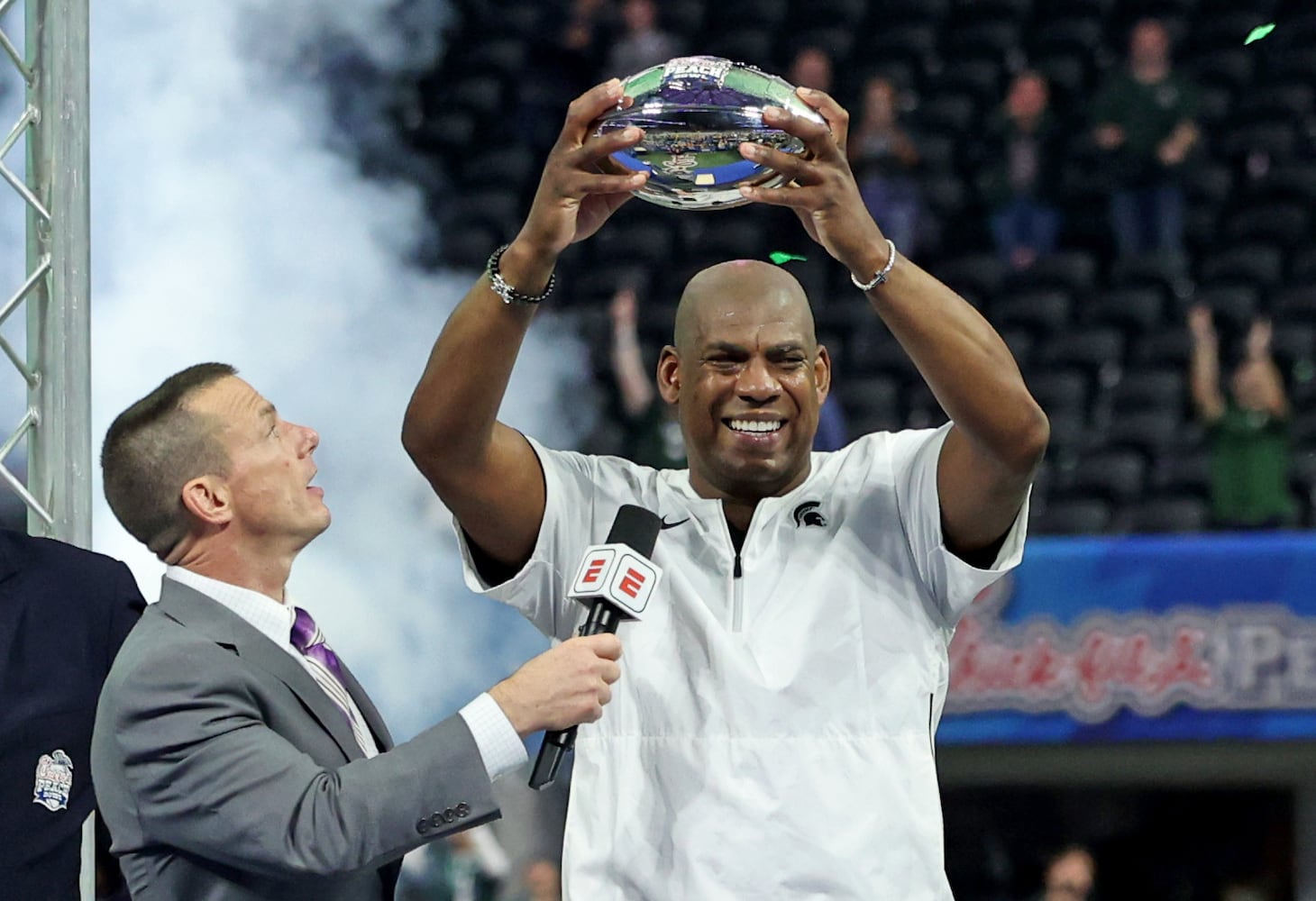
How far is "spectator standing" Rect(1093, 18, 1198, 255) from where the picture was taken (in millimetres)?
6098

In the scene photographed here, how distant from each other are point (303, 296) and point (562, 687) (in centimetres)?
543

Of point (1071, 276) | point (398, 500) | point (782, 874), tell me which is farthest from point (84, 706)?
point (1071, 276)

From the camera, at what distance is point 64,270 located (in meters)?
2.45

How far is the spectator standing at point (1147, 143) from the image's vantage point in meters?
6.10

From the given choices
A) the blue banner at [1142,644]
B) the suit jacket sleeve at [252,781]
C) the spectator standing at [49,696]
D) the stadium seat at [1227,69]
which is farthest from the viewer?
the stadium seat at [1227,69]

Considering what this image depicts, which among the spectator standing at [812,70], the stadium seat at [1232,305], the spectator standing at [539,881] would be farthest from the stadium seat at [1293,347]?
the spectator standing at [539,881]

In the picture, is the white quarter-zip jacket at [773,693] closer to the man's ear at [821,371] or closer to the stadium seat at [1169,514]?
the man's ear at [821,371]

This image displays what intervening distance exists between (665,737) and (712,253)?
4850 millimetres

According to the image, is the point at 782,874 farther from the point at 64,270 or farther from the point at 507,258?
the point at 64,270

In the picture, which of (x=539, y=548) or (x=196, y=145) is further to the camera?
(x=196, y=145)

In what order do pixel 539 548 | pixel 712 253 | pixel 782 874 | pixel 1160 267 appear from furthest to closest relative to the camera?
pixel 712 253
pixel 1160 267
pixel 539 548
pixel 782 874

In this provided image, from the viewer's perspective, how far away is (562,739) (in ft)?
5.09

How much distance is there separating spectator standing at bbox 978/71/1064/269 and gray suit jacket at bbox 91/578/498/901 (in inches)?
198

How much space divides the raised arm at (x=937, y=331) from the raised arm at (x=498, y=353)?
186 millimetres
